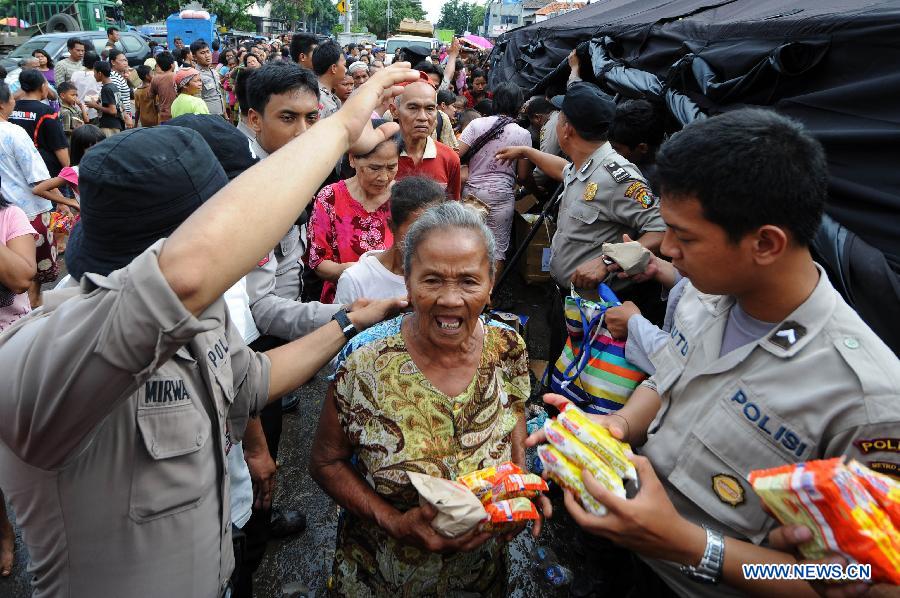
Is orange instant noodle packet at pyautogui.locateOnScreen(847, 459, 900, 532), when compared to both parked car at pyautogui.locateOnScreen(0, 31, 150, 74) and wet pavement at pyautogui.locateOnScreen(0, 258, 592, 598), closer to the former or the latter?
wet pavement at pyautogui.locateOnScreen(0, 258, 592, 598)

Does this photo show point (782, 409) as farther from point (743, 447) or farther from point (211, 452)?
point (211, 452)

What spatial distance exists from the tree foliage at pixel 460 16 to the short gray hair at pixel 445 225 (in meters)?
97.8

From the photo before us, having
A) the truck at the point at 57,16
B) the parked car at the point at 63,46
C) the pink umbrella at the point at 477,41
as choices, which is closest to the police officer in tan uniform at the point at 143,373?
the parked car at the point at 63,46

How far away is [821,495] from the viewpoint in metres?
1.10

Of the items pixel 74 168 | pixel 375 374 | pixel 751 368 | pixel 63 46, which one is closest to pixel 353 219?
pixel 375 374

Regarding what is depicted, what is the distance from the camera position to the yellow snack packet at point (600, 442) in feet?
4.60

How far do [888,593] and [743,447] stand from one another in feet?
1.33

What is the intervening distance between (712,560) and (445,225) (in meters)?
1.25

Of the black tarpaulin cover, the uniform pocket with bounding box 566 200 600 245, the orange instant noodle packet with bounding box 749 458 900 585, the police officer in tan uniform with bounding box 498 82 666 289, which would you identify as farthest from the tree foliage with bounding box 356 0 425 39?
the orange instant noodle packet with bounding box 749 458 900 585

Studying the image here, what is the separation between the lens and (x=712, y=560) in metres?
1.41

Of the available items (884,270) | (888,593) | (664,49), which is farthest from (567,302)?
(664,49)

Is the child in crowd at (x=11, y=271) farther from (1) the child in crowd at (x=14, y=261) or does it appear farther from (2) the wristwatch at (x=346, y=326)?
(2) the wristwatch at (x=346, y=326)

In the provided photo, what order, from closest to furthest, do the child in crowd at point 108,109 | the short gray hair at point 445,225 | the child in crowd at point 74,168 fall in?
the short gray hair at point 445,225
the child in crowd at point 74,168
the child in crowd at point 108,109

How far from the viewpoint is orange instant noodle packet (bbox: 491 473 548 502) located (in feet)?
5.09
